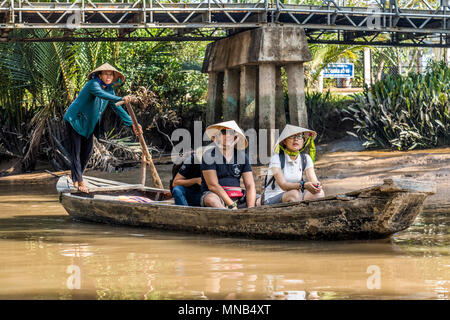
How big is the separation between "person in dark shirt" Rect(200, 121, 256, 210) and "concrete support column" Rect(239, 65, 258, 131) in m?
8.31

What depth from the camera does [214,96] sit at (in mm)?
18375

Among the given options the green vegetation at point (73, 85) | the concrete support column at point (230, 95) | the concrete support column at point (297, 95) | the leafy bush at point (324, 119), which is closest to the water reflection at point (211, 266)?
the concrete support column at point (297, 95)

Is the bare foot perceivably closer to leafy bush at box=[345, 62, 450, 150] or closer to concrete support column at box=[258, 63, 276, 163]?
concrete support column at box=[258, 63, 276, 163]

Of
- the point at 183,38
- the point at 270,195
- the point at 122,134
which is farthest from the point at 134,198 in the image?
the point at 122,134

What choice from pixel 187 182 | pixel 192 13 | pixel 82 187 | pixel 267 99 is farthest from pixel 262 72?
pixel 187 182

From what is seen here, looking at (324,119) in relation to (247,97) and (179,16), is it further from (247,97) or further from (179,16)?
(179,16)

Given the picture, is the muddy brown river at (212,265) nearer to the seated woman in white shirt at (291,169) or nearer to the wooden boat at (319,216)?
the wooden boat at (319,216)

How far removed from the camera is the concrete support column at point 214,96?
1823 cm

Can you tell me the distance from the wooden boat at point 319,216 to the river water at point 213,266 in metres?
0.12

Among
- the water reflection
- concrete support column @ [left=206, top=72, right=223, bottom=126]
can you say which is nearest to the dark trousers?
the water reflection

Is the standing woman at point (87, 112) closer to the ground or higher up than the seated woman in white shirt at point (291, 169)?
higher up

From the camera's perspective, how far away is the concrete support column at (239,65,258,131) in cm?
1623

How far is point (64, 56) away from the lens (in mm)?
17703
